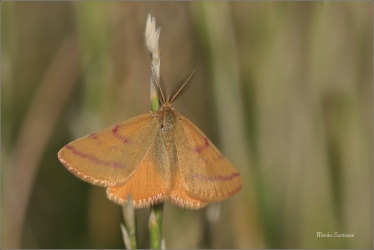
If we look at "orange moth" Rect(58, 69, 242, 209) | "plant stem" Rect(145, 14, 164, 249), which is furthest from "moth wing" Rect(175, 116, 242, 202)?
"plant stem" Rect(145, 14, 164, 249)

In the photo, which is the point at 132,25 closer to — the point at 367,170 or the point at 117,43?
the point at 117,43

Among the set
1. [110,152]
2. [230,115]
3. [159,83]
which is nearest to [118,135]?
[110,152]

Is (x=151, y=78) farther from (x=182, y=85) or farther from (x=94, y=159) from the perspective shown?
(x=94, y=159)

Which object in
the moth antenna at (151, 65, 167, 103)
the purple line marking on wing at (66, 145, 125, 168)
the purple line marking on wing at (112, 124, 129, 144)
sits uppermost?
the moth antenna at (151, 65, 167, 103)

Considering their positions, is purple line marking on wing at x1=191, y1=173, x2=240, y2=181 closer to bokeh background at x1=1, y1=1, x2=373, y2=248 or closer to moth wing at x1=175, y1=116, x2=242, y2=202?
moth wing at x1=175, y1=116, x2=242, y2=202

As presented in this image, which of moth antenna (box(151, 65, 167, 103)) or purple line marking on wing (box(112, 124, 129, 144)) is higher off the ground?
moth antenna (box(151, 65, 167, 103))

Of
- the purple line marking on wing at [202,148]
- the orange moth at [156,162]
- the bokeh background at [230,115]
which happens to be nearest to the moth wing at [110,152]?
the orange moth at [156,162]

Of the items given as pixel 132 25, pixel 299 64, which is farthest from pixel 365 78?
pixel 132 25
